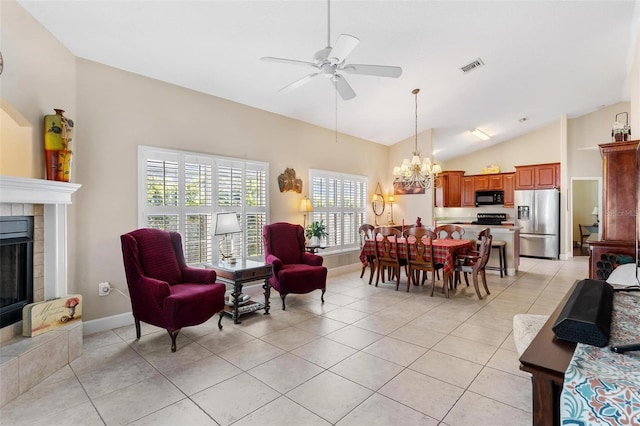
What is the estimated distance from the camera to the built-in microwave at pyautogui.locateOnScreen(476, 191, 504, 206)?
8.82 m

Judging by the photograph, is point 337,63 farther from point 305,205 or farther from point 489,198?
point 489,198

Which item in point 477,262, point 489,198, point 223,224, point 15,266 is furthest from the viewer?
point 489,198

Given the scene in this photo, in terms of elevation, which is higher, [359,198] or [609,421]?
[359,198]

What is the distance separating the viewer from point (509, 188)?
870 centimetres

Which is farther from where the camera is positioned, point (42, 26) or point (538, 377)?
point (42, 26)

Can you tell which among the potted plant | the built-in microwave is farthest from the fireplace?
the built-in microwave

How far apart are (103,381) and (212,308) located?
1.03m

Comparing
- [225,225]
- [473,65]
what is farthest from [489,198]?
[225,225]

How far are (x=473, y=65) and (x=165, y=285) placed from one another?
474 centimetres

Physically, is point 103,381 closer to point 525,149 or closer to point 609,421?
point 609,421

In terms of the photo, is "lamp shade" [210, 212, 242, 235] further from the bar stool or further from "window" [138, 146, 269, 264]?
the bar stool

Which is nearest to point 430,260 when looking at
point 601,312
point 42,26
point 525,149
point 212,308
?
point 212,308

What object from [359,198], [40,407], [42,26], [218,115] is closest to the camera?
→ [40,407]

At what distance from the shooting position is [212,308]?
319 cm
